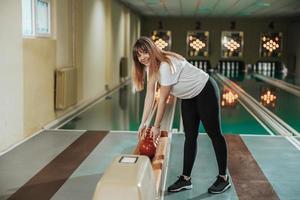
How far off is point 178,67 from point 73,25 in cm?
461

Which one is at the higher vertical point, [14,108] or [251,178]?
[14,108]

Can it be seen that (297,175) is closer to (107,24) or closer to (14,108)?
(14,108)

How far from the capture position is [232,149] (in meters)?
4.57

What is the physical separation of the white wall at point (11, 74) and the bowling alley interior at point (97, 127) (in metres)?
0.01

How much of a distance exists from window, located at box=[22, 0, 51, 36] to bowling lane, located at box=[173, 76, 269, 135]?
2325 mm

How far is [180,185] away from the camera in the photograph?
3.19 metres

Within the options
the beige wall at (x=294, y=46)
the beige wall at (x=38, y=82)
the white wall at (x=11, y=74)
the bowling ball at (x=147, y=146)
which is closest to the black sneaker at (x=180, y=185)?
the bowling ball at (x=147, y=146)

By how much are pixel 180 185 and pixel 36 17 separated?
3.23 meters

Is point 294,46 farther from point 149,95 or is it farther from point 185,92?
point 149,95

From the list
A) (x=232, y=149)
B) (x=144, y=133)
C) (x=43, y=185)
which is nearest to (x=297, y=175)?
(x=232, y=149)

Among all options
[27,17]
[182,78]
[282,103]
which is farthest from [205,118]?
[282,103]

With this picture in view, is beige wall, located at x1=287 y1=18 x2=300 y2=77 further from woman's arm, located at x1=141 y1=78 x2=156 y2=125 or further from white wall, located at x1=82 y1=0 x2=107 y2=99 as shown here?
woman's arm, located at x1=141 y1=78 x2=156 y2=125

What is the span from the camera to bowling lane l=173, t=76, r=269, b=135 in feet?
20.2

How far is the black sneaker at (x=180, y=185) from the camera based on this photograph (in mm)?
3153
